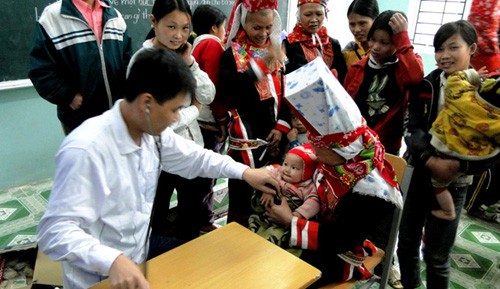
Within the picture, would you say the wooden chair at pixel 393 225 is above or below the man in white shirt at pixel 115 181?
below

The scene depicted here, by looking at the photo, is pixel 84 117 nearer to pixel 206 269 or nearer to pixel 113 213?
pixel 113 213

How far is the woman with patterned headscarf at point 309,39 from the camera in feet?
7.73

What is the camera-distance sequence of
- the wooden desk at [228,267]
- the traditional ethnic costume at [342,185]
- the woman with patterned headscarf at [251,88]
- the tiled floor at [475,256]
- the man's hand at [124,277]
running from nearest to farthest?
the man's hand at [124,277], the wooden desk at [228,267], the traditional ethnic costume at [342,185], the woman with patterned headscarf at [251,88], the tiled floor at [475,256]

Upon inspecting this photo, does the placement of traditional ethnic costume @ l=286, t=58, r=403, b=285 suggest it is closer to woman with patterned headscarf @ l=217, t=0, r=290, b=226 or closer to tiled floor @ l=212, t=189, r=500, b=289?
woman with patterned headscarf @ l=217, t=0, r=290, b=226

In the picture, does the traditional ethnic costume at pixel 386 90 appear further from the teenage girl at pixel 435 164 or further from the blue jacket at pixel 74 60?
the blue jacket at pixel 74 60

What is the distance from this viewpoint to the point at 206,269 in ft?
3.92

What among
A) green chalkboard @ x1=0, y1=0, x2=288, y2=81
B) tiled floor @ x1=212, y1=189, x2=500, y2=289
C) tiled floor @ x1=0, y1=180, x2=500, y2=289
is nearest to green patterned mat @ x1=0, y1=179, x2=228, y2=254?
tiled floor @ x1=0, y1=180, x2=500, y2=289

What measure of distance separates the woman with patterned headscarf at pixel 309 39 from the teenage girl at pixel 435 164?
0.69 metres

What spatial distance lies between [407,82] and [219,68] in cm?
108

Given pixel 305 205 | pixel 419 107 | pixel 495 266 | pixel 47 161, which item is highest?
pixel 419 107

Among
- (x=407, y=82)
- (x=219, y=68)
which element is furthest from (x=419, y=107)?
(x=219, y=68)

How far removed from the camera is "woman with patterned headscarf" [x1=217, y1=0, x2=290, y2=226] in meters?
2.13

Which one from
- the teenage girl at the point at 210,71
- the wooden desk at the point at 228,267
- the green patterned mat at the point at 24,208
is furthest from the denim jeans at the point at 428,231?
the green patterned mat at the point at 24,208

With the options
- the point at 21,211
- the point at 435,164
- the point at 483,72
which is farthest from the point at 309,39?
the point at 21,211
